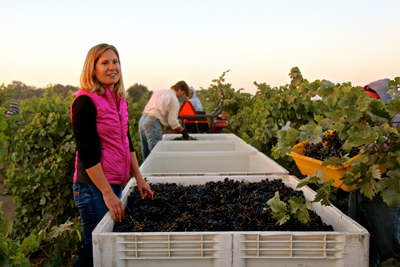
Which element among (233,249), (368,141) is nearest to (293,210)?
(233,249)

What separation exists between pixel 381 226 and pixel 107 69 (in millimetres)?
1990

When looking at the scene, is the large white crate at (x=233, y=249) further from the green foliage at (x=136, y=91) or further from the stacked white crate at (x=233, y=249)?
the green foliage at (x=136, y=91)

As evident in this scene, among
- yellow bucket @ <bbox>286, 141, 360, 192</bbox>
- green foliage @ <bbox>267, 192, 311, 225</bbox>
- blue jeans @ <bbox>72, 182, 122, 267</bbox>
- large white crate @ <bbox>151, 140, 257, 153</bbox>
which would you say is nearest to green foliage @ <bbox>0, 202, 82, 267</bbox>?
blue jeans @ <bbox>72, 182, 122, 267</bbox>

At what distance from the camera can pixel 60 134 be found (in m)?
4.10

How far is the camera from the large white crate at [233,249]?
1379 millimetres

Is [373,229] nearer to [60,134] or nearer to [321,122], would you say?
[321,122]

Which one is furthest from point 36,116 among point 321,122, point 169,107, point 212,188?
point 321,122

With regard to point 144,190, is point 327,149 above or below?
above

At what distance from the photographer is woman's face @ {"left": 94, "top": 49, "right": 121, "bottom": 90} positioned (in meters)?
1.97

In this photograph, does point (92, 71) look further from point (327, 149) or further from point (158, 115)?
point (158, 115)

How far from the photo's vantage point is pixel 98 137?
1916mm

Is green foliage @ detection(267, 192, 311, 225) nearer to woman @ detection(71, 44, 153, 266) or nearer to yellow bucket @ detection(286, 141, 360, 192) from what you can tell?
yellow bucket @ detection(286, 141, 360, 192)

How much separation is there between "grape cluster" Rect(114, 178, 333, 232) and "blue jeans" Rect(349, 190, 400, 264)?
0.45 m

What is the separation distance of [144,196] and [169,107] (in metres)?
3.20
